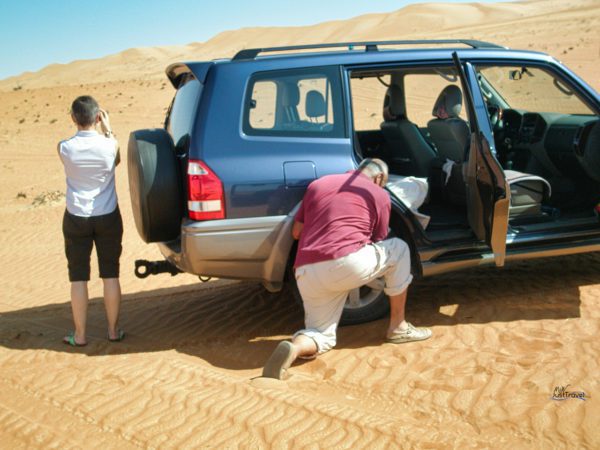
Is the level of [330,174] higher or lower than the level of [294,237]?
higher

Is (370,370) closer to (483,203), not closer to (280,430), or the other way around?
(280,430)

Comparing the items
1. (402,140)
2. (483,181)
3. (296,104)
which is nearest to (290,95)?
(296,104)

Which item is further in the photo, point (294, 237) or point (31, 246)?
point (31, 246)

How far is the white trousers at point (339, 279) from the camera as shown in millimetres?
4508

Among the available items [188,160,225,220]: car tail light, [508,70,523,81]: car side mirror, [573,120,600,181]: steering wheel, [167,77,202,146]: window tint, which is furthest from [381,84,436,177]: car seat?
[188,160,225,220]: car tail light

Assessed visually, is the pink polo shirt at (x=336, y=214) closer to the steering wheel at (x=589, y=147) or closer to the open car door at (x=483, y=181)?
the open car door at (x=483, y=181)

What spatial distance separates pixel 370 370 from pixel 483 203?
1.43 meters

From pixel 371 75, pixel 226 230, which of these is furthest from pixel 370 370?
pixel 371 75

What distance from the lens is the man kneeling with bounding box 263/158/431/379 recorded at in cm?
449

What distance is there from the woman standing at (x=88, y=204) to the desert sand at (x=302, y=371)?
0.49m

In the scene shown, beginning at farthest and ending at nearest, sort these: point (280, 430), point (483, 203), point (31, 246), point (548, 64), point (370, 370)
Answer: point (31, 246), point (548, 64), point (483, 203), point (370, 370), point (280, 430)

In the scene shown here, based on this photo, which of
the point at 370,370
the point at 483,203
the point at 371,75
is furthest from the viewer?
the point at 371,75

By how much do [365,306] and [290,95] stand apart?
63.4 inches

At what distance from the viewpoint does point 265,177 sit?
4.59 meters
